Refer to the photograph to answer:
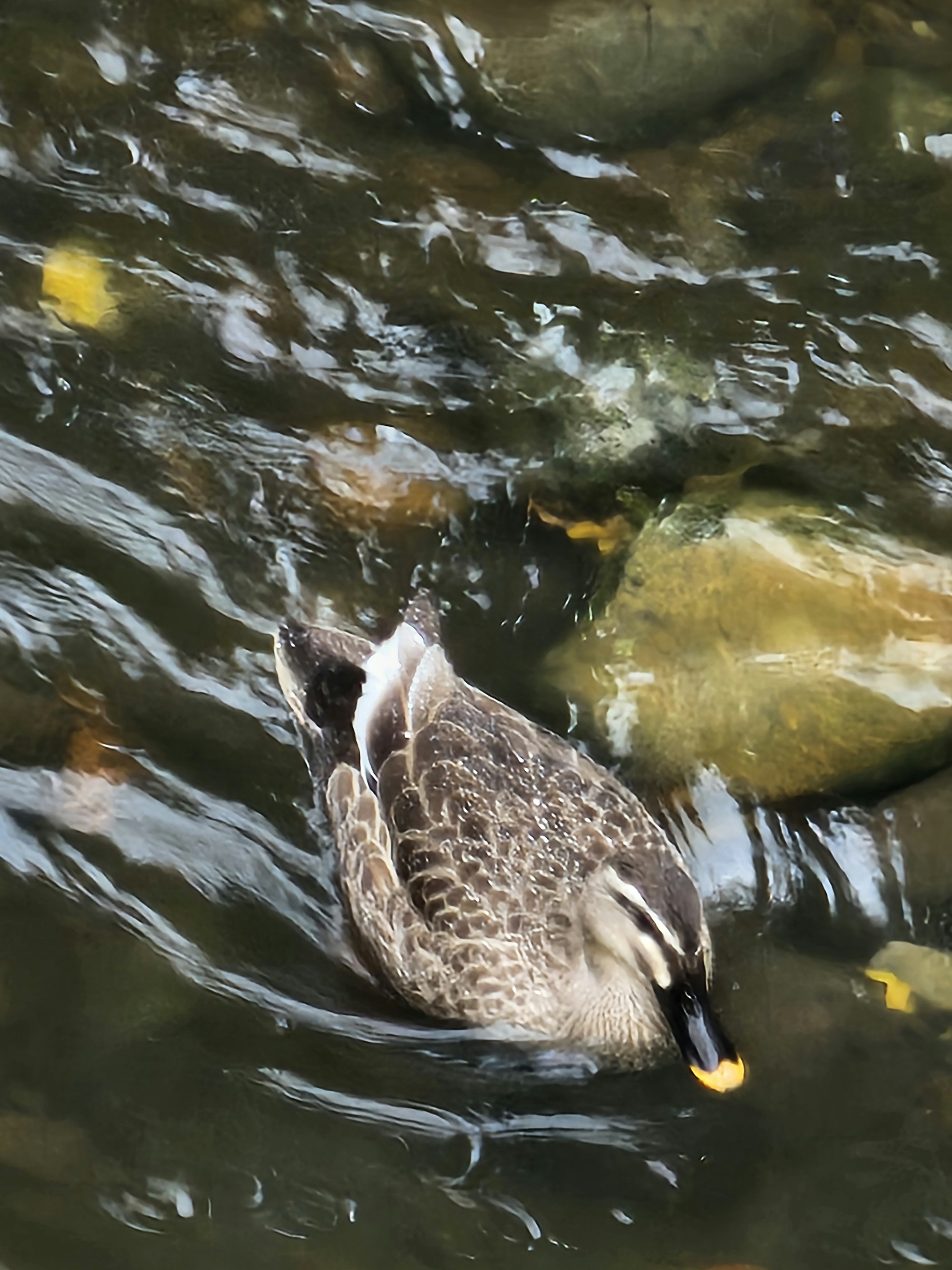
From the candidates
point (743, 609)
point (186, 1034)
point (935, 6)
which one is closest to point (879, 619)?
point (743, 609)

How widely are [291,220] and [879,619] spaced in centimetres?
263

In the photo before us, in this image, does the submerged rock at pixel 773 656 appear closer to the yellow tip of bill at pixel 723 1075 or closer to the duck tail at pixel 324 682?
the duck tail at pixel 324 682

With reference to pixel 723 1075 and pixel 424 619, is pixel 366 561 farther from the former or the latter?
pixel 723 1075

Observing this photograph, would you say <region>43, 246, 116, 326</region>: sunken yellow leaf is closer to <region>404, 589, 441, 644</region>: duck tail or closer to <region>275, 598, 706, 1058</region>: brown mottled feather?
<region>404, 589, 441, 644</region>: duck tail

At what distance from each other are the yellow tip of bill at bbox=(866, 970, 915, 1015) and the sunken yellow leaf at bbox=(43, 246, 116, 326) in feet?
11.3

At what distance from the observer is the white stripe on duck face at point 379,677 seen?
3.42 metres

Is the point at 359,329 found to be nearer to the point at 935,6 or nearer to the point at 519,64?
the point at 519,64

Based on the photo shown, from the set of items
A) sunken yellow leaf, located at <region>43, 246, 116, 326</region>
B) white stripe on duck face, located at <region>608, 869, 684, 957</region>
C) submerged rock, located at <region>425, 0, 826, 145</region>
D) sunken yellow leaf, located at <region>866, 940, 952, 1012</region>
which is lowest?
sunken yellow leaf, located at <region>866, 940, 952, 1012</region>

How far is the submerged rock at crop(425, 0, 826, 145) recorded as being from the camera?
4535 millimetres

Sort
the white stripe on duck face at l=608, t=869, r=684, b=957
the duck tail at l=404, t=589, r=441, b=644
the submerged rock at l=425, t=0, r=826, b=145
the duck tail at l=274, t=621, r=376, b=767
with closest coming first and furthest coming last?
the white stripe on duck face at l=608, t=869, r=684, b=957
the duck tail at l=274, t=621, r=376, b=767
the duck tail at l=404, t=589, r=441, b=644
the submerged rock at l=425, t=0, r=826, b=145

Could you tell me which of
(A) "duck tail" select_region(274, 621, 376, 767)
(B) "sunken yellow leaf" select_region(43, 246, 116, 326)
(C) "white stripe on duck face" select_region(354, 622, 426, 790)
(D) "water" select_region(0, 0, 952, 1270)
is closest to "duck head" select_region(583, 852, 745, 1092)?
(D) "water" select_region(0, 0, 952, 1270)

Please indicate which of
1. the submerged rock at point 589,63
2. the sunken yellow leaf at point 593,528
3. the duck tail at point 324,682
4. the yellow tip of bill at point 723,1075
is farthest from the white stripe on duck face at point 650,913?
the submerged rock at point 589,63

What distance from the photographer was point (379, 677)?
351 centimetres

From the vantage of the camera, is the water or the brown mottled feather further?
the brown mottled feather
